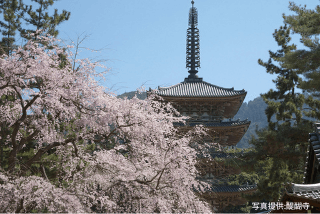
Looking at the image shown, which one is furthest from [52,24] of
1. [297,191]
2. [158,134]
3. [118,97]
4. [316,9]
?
[297,191]

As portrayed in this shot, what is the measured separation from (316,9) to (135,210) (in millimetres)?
12152

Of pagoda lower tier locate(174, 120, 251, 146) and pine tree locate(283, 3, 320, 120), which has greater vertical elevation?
pine tree locate(283, 3, 320, 120)

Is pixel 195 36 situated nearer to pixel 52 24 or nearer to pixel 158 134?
pixel 52 24

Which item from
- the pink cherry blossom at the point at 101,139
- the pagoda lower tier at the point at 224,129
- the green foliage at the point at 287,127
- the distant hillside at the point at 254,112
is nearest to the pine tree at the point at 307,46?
the green foliage at the point at 287,127

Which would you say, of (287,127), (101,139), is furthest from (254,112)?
(101,139)

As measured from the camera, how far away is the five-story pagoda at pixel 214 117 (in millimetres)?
19078

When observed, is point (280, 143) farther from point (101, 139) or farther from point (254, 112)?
point (254, 112)

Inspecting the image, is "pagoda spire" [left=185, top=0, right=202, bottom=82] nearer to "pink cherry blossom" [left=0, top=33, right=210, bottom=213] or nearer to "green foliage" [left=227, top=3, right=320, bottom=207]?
"green foliage" [left=227, top=3, right=320, bottom=207]

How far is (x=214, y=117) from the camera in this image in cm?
2041

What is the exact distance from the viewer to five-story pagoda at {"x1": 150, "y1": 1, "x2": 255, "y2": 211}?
1908 cm

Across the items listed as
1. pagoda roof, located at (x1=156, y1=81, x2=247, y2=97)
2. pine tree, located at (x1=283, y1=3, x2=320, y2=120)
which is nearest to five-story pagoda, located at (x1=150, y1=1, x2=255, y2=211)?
pagoda roof, located at (x1=156, y1=81, x2=247, y2=97)

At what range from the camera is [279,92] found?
64.3 ft

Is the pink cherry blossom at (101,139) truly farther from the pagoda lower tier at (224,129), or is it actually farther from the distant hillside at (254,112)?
the distant hillside at (254,112)

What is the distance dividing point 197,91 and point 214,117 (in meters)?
1.92
